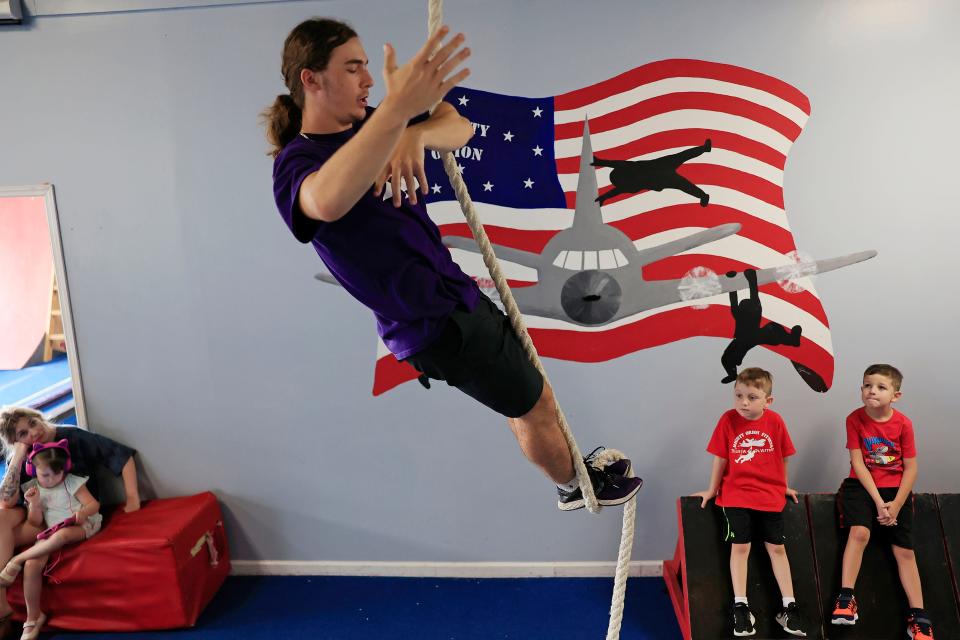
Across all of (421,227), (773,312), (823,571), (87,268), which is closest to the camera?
(421,227)

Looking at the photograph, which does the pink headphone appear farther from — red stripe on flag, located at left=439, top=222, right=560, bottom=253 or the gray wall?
red stripe on flag, located at left=439, top=222, right=560, bottom=253

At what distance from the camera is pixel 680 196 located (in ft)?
9.69

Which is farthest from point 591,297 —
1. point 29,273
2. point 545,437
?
point 29,273

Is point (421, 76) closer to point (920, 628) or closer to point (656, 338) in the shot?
point (656, 338)

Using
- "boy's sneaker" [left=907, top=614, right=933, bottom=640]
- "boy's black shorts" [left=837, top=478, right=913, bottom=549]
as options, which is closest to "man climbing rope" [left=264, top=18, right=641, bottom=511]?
"boy's black shorts" [left=837, top=478, right=913, bottom=549]

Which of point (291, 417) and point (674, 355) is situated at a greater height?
point (674, 355)

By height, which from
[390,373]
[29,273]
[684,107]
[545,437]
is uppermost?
[684,107]

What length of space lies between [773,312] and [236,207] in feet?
8.83

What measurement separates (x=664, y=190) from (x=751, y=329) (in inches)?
31.5

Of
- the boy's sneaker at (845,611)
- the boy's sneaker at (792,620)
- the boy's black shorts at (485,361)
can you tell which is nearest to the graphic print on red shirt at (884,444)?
the boy's sneaker at (845,611)

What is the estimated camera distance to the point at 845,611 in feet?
8.75

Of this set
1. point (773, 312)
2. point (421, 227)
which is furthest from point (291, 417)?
point (773, 312)

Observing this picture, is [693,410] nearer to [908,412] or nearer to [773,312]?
[773,312]

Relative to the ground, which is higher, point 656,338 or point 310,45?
point 310,45
